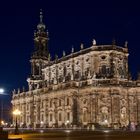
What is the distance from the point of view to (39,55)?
415 feet

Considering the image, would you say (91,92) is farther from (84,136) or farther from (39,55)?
(84,136)

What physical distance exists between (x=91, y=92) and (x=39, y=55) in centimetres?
3956

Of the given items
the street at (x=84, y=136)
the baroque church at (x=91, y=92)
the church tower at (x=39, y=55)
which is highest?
the church tower at (x=39, y=55)

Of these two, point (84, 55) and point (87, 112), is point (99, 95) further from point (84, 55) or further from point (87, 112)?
point (84, 55)

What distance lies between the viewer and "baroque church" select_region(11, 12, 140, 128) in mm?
90875

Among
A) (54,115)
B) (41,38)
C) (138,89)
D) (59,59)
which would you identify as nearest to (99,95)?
(138,89)

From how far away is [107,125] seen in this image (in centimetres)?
8762

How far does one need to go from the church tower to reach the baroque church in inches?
511

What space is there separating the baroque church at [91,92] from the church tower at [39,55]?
42.6 ft

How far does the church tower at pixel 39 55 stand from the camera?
411 feet

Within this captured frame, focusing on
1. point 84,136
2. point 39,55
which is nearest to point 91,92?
point 39,55

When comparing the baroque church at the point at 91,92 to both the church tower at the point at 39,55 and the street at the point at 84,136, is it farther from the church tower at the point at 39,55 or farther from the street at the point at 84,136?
the street at the point at 84,136

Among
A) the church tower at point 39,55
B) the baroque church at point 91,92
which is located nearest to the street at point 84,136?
the baroque church at point 91,92

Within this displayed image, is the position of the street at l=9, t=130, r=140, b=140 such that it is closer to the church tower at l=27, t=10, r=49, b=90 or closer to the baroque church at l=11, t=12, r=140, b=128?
the baroque church at l=11, t=12, r=140, b=128
